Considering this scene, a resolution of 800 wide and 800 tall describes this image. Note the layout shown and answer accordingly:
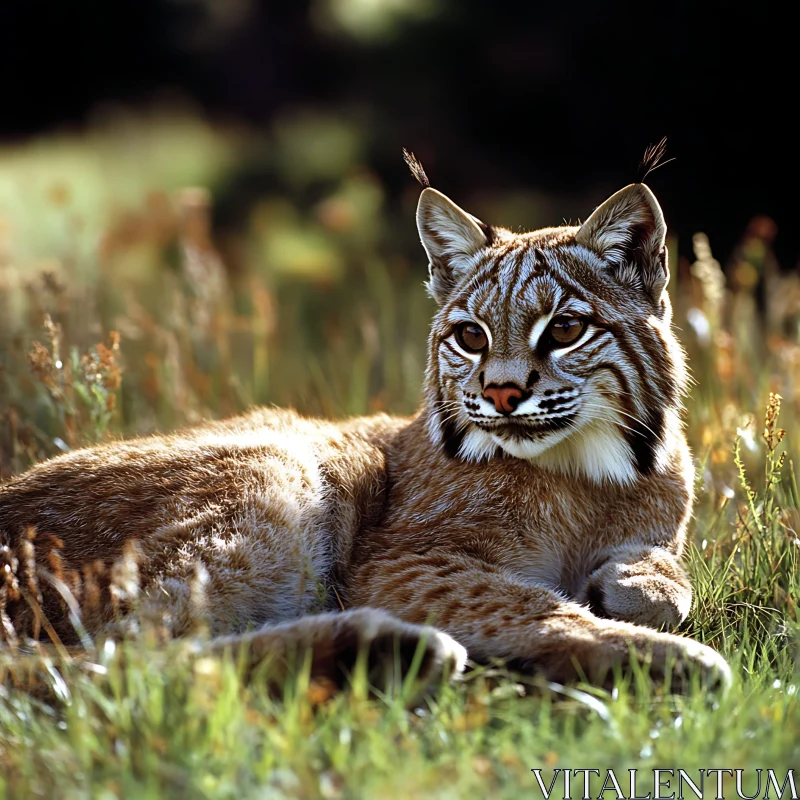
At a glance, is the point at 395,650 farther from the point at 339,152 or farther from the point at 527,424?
the point at 339,152

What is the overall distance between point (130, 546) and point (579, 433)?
1684mm

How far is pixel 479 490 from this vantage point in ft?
13.9

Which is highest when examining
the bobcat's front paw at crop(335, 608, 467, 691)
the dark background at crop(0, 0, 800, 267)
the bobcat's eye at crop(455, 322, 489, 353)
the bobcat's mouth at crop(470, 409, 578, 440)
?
the dark background at crop(0, 0, 800, 267)

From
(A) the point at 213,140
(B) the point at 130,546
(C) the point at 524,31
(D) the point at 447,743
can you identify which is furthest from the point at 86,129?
(D) the point at 447,743

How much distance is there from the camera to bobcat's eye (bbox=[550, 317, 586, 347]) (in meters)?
4.05

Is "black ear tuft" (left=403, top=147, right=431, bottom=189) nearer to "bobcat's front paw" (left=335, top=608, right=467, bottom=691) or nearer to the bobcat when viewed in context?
the bobcat

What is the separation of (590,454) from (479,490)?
447mm

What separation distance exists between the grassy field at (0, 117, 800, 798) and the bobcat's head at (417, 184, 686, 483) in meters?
Answer: 0.47

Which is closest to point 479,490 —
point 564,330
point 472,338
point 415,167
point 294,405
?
point 472,338

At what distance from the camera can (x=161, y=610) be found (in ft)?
11.7

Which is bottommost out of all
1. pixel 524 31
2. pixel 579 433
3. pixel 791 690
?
pixel 791 690

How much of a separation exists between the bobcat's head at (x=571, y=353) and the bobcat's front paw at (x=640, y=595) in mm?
402

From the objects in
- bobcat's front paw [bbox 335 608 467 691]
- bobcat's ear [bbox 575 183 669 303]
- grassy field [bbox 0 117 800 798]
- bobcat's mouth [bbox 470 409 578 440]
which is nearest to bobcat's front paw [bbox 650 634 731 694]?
grassy field [bbox 0 117 800 798]

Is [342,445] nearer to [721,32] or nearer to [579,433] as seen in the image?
[579,433]
